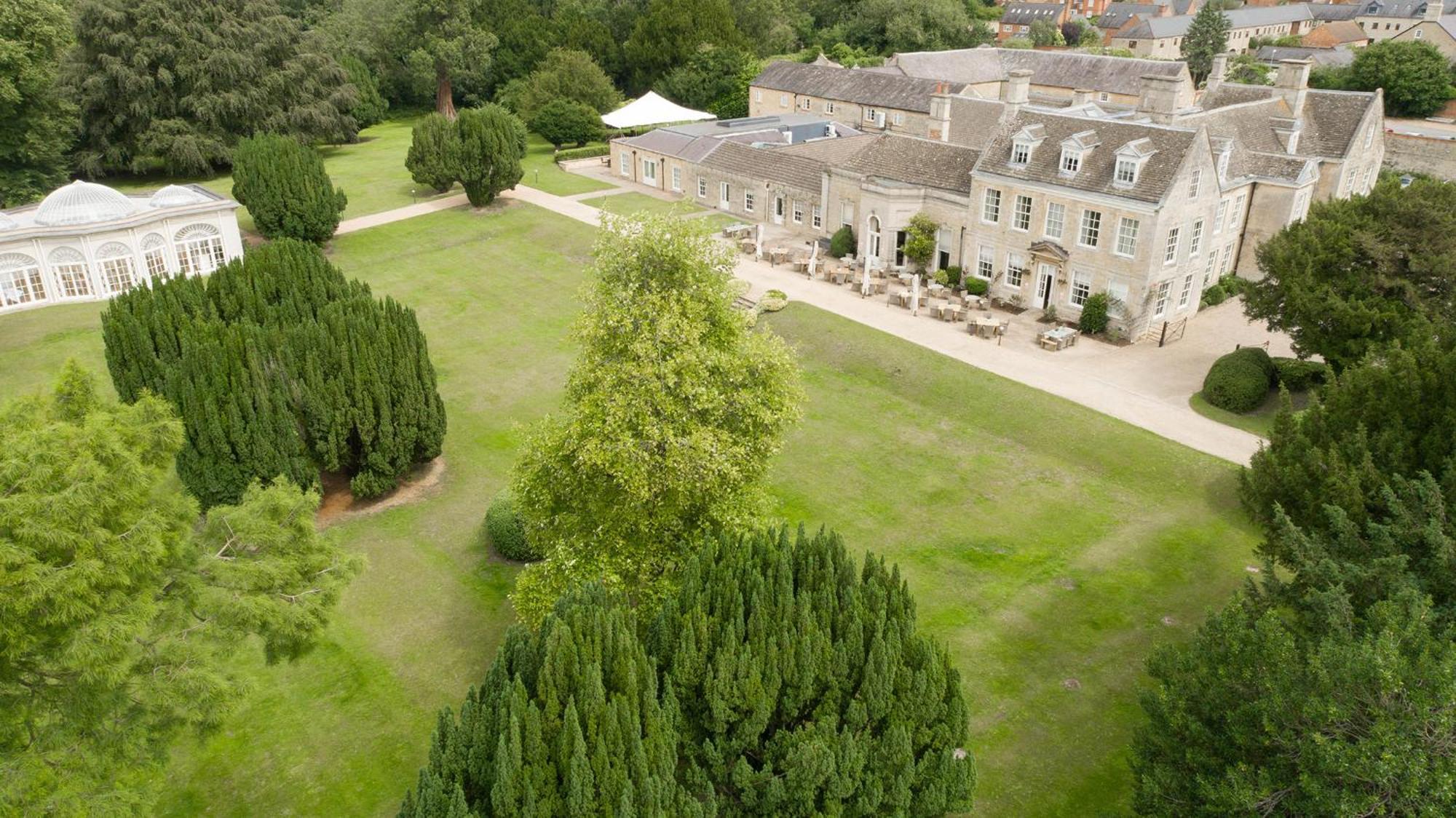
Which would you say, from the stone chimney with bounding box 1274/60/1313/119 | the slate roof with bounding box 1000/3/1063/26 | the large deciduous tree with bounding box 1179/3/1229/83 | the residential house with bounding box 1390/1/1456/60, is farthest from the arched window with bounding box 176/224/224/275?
the slate roof with bounding box 1000/3/1063/26

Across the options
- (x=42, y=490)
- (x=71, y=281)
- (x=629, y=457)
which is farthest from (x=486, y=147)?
(x=42, y=490)

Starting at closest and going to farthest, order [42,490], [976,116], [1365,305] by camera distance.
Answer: [42,490], [1365,305], [976,116]

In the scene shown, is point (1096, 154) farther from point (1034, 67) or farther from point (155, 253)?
point (155, 253)

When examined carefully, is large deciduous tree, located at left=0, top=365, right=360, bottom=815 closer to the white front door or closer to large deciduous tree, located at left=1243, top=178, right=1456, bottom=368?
large deciduous tree, located at left=1243, top=178, right=1456, bottom=368

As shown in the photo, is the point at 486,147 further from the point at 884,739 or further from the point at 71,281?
the point at 884,739

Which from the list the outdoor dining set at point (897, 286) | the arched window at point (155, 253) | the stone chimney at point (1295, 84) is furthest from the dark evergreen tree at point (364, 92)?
the stone chimney at point (1295, 84)

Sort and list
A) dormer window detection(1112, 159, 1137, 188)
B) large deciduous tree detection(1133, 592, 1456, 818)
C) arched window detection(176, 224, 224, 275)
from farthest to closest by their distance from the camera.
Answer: arched window detection(176, 224, 224, 275)
dormer window detection(1112, 159, 1137, 188)
large deciduous tree detection(1133, 592, 1456, 818)

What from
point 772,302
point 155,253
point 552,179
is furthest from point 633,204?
point 155,253
